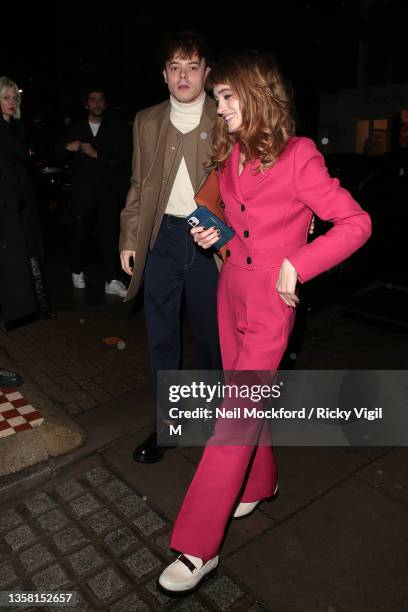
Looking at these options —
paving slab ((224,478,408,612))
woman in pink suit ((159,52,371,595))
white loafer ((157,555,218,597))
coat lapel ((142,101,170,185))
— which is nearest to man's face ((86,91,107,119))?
coat lapel ((142,101,170,185))

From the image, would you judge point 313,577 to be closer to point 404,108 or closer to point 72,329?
point 72,329

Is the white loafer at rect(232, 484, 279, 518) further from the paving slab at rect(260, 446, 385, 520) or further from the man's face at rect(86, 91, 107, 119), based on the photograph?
the man's face at rect(86, 91, 107, 119)

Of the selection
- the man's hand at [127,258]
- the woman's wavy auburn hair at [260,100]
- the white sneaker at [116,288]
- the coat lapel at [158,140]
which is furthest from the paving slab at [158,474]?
the white sneaker at [116,288]

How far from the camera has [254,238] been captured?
230 centimetres

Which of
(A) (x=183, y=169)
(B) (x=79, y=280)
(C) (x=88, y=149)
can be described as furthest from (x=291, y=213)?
(B) (x=79, y=280)

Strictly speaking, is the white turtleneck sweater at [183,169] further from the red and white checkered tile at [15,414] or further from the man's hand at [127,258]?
the red and white checkered tile at [15,414]

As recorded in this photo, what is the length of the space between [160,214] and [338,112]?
2704 centimetres

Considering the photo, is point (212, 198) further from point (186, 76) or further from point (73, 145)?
point (73, 145)

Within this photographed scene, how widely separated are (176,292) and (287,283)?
1180 mm

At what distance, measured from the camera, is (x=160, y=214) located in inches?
121

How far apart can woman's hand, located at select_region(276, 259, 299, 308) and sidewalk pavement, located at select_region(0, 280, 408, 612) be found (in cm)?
126

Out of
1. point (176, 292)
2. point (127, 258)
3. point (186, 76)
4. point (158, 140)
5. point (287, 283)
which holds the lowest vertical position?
point (176, 292)

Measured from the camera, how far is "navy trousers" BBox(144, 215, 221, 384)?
3.09 metres

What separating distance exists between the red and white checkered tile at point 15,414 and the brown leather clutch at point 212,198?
6.29 feet
